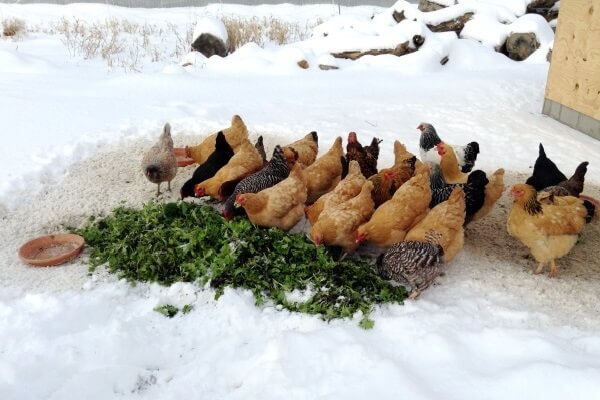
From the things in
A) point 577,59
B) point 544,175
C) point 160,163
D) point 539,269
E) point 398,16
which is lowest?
point 539,269

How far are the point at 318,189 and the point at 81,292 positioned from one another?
2017mm

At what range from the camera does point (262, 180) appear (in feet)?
13.2

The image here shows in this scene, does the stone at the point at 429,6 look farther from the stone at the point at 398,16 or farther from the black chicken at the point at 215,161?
the black chicken at the point at 215,161

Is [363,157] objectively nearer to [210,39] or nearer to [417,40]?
[417,40]

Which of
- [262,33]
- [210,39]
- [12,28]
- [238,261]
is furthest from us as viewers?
[262,33]

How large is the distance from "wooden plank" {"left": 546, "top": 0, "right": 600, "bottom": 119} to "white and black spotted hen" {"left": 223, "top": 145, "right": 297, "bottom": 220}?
4332 millimetres

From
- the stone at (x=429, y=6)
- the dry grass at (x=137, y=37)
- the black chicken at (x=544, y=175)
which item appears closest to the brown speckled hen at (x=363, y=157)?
the black chicken at (x=544, y=175)

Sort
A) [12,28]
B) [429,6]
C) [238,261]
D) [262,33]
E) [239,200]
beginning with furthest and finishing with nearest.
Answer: [429,6], [262,33], [12,28], [239,200], [238,261]

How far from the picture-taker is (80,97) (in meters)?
6.79

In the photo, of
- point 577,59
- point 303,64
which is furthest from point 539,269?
point 303,64

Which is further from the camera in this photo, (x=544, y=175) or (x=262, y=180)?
(x=544, y=175)

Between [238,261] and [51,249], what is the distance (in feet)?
5.12

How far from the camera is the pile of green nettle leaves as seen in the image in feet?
10.2

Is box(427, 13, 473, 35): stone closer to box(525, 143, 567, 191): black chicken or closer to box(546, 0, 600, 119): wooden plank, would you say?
box(546, 0, 600, 119): wooden plank
